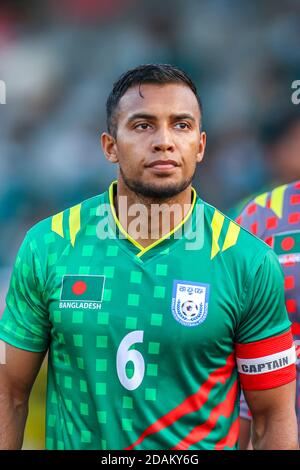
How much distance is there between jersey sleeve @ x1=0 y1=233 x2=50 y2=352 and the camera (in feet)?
7.82

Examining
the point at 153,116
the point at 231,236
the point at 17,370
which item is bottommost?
the point at 17,370

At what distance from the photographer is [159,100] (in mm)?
2340

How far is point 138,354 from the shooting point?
2.28m

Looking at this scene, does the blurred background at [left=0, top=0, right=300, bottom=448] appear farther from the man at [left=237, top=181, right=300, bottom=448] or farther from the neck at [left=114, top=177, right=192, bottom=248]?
the neck at [left=114, top=177, right=192, bottom=248]

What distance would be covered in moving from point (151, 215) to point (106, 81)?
3.26 meters

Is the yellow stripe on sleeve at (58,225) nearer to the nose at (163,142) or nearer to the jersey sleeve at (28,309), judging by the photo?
the jersey sleeve at (28,309)

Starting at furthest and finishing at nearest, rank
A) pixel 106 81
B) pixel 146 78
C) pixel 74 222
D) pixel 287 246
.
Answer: pixel 106 81 < pixel 287 246 < pixel 74 222 < pixel 146 78

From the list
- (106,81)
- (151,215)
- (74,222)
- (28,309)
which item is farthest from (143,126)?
(106,81)

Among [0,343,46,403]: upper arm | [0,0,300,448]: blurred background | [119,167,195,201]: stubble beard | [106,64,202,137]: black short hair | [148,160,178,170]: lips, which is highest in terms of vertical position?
[0,0,300,448]: blurred background

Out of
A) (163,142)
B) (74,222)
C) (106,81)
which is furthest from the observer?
(106,81)

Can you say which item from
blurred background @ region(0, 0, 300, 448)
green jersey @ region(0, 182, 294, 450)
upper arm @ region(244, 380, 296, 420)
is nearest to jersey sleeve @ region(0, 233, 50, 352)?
green jersey @ region(0, 182, 294, 450)

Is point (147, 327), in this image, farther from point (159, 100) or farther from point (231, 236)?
point (159, 100)

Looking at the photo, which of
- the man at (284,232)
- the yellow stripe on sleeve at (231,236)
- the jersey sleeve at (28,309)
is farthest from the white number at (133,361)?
the man at (284,232)

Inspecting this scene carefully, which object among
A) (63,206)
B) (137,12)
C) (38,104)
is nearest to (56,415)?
(63,206)
